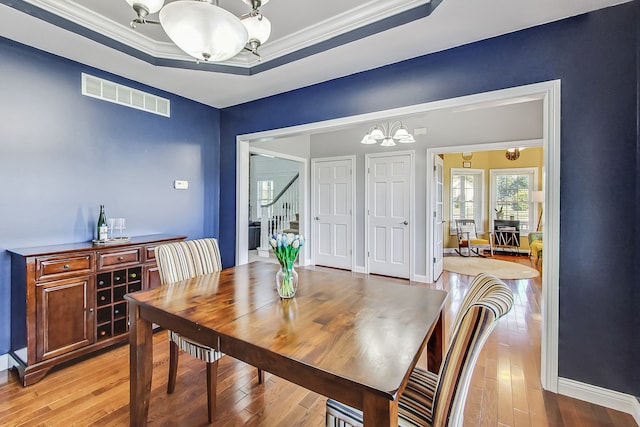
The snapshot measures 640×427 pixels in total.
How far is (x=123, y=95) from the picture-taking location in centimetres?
296

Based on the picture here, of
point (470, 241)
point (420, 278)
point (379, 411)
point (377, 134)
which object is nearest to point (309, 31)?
point (377, 134)

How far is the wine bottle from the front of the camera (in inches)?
105

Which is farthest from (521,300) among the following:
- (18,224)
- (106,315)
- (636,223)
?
(18,224)

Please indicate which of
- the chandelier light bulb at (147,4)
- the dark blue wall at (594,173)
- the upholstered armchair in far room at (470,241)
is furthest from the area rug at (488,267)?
the chandelier light bulb at (147,4)

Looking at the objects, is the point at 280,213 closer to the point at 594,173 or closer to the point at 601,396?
the point at 594,173

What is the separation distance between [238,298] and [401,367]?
0.92m

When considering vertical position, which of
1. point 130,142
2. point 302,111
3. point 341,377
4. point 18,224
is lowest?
point 341,377

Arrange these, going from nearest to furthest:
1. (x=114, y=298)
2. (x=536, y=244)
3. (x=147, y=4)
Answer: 1. (x=147, y=4)
2. (x=114, y=298)
3. (x=536, y=244)

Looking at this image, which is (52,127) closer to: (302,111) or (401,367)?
(302,111)

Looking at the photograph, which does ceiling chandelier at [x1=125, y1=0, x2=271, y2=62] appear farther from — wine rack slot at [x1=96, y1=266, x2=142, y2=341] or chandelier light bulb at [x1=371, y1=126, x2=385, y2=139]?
chandelier light bulb at [x1=371, y1=126, x2=385, y2=139]

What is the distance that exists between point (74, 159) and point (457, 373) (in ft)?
10.5

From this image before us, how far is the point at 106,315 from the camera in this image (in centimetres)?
250

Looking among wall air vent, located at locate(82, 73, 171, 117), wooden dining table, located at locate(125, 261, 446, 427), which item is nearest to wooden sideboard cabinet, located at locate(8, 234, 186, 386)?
wooden dining table, located at locate(125, 261, 446, 427)

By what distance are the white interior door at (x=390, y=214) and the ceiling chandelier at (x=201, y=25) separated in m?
3.87
